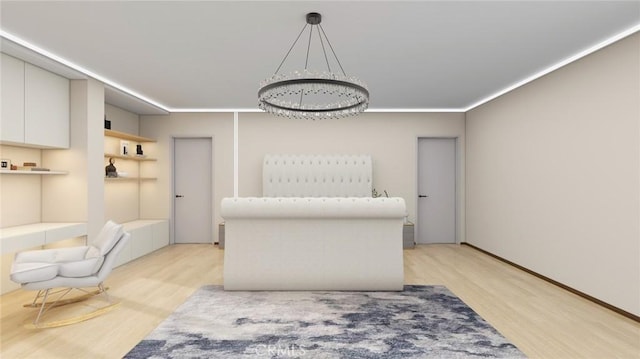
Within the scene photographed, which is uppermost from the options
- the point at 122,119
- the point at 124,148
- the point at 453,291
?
the point at 122,119

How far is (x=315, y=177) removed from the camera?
19.9 feet

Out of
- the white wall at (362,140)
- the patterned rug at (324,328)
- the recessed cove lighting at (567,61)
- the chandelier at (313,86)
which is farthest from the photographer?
the white wall at (362,140)

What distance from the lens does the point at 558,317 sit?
290cm

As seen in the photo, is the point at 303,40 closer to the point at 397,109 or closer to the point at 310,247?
the point at 310,247

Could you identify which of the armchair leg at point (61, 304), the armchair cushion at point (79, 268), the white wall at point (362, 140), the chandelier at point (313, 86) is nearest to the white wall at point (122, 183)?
the white wall at point (362, 140)

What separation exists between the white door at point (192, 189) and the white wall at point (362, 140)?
27.2 inches

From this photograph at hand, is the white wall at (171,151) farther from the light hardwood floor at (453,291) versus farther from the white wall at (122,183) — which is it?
the light hardwood floor at (453,291)

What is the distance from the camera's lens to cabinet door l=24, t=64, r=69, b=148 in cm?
365

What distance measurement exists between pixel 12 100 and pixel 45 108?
1.30 feet

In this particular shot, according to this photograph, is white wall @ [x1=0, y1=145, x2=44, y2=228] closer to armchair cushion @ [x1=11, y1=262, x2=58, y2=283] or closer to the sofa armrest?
armchair cushion @ [x1=11, y1=262, x2=58, y2=283]

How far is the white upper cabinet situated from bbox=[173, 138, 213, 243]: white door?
7.49 ft

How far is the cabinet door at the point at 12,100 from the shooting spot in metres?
3.36

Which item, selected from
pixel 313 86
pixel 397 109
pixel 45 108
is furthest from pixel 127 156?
pixel 397 109

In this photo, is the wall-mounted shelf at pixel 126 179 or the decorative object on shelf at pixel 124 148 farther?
the decorative object on shelf at pixel 124 148
